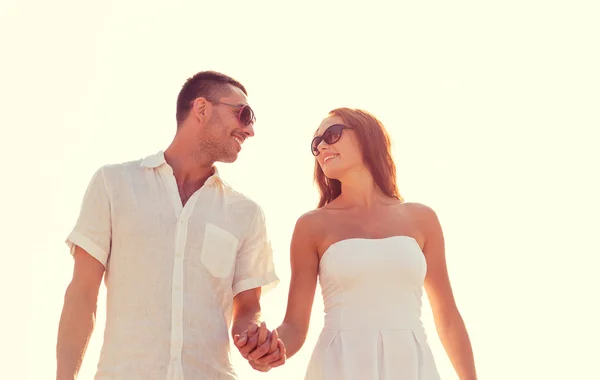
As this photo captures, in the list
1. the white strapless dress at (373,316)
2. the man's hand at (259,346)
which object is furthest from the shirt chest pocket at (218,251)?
the white strapless dress at (373,316)

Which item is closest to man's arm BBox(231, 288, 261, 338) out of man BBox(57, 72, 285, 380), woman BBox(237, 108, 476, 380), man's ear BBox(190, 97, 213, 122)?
man BBox(57, 72, 285, 380)

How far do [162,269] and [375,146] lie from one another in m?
2.24

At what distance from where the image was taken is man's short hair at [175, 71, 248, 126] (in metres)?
6.96

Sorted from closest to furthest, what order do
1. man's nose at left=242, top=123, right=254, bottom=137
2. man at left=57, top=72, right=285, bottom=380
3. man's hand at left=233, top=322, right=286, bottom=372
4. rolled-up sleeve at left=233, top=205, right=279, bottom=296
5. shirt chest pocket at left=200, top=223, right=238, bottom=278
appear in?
1. man's hand at left=233, top=322, right=286, bottom=372
2. man at left=57, top=72, right=285, bottom=380
3. shirt chest pocket at left=200, top=223, right=238, bottom=278
4. rolled-up sleeve at left=233, top=205, right=279, bottom=296
5. man's nose at left=242, top=123, right=254, bottom=137

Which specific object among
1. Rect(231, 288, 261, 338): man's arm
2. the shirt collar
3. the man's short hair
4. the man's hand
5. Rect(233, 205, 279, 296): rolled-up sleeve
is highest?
the man's short hair

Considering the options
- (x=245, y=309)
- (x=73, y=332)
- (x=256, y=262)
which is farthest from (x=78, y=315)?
(x=256, y=262)

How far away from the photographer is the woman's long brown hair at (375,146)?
23.8 feet

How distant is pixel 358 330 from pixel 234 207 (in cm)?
135

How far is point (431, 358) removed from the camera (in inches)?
263

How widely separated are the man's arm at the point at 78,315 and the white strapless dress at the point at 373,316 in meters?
1.80

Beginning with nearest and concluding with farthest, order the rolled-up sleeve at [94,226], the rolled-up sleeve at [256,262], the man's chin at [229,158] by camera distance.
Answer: the rolled-up sleeve at [94,226], the rolled-up sleeve at [256,262], the man's chin at [229,158]

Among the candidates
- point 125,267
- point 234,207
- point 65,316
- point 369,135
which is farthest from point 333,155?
point 65,316

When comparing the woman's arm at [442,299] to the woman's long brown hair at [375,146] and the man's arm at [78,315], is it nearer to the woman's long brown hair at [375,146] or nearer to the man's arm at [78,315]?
the woman's long brown hair at [375,146]

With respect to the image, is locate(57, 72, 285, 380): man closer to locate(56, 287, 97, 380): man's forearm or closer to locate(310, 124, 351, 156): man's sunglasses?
locate(56, 287, 97, 380): man's forearm
